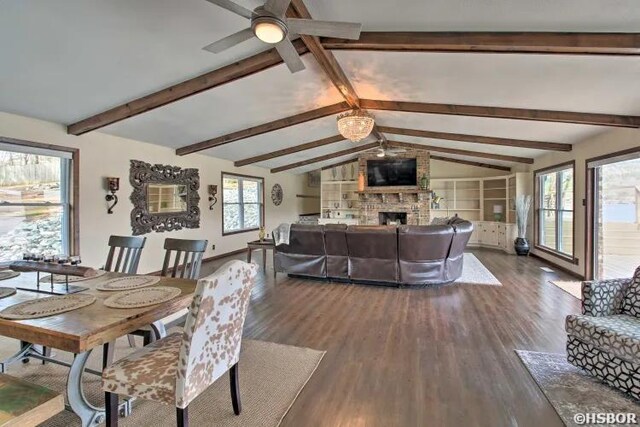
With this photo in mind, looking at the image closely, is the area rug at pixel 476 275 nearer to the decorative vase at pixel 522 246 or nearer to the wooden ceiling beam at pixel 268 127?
the decorative vase at pixel 522 246

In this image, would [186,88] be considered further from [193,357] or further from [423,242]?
[423,242]

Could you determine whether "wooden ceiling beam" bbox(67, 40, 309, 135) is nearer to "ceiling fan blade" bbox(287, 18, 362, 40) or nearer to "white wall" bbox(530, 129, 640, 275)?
"ceiling fan blade" bbox(287, 18, 362, 40)

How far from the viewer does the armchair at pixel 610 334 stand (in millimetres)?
2037

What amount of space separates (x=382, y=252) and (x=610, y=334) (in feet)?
9.68

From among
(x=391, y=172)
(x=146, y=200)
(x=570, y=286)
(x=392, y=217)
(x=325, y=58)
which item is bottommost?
(x=570, y=286)

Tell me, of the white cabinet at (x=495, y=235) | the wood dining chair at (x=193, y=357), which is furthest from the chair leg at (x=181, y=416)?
the white cabinet at (x=495, y=235)

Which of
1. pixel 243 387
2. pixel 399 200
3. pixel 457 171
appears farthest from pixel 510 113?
pixel 457 171

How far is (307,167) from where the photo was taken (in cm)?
1084


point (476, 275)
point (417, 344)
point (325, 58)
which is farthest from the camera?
point (476, 275)

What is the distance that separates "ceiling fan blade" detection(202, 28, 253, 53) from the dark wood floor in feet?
8.40

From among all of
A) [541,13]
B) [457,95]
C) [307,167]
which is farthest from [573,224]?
[307,167]

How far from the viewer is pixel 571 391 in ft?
7.20

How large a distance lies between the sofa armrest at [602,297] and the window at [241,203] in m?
7.02

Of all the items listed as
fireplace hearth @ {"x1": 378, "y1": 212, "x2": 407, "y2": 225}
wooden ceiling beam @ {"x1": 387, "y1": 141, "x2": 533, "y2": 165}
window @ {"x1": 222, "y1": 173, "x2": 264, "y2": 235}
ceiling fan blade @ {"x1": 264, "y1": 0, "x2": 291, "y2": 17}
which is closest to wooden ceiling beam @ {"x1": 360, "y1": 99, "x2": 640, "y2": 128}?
ceiling fan blade @ {"x1": 264, "y1": 0, "x2": 291, "y2": 17}
